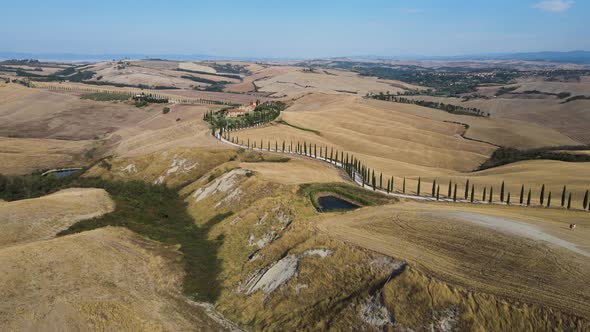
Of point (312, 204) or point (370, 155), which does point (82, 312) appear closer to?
point (312, 204)

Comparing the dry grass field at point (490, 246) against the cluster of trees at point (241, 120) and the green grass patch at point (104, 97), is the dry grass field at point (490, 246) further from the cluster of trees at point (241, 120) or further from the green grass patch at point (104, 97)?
the green grass patch at point (104, 97)

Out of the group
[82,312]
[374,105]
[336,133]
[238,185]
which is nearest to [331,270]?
[82,312]

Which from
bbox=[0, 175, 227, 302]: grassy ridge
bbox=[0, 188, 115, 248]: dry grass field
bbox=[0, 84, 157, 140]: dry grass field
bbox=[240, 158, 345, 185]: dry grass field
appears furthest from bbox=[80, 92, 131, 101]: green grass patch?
bbox=[0, 188, 115, 248]: dry grass field

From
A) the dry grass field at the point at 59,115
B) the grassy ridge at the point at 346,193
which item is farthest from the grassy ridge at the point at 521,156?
the dry grass field at the point at 59,115

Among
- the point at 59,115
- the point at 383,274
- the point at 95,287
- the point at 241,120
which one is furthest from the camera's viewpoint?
the point at 59,115

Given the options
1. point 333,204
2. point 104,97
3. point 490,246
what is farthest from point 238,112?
point 490,246

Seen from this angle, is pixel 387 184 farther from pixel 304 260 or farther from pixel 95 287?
pixel 95 287
